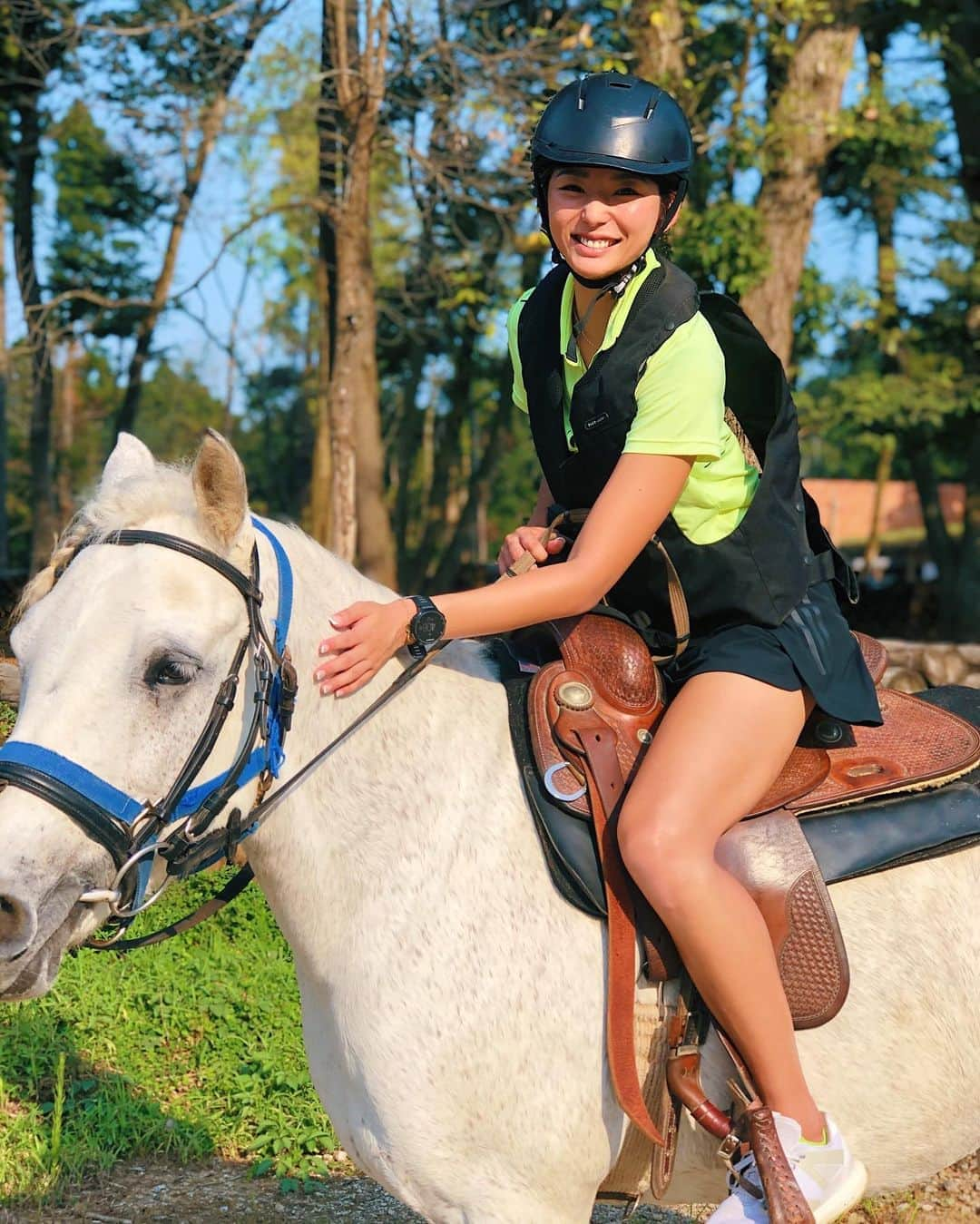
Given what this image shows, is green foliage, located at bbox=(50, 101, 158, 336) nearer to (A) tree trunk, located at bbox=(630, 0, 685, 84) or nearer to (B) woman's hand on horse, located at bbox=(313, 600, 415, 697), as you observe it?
(A) tree trunk, located at bbox=(630, 0, 685, 84)

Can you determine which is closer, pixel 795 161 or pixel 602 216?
pixel 602 216

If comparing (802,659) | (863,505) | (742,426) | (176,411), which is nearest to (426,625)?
(802,659)

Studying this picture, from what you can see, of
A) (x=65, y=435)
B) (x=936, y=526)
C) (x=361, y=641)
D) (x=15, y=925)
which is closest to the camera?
(x=15, y=925)

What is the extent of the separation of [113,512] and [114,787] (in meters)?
0.53

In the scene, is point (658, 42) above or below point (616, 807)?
above

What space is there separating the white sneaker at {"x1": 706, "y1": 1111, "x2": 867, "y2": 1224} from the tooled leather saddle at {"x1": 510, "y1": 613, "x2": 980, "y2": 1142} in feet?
0.71

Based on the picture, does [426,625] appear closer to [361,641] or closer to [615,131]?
[361,641]

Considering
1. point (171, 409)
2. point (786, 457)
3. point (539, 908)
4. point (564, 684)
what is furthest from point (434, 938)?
point (171, 409)

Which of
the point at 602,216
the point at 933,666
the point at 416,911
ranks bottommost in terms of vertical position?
the point at 933,666

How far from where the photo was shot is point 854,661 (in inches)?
103

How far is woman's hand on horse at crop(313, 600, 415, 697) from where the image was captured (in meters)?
2.29

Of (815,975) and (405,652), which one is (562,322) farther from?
(815,975)

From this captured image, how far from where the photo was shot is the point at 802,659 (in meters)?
2.52

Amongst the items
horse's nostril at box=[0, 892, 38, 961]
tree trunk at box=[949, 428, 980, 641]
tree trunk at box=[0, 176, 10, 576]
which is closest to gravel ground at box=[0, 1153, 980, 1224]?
horse's nostril at box=[0, 892, 38, 961]
